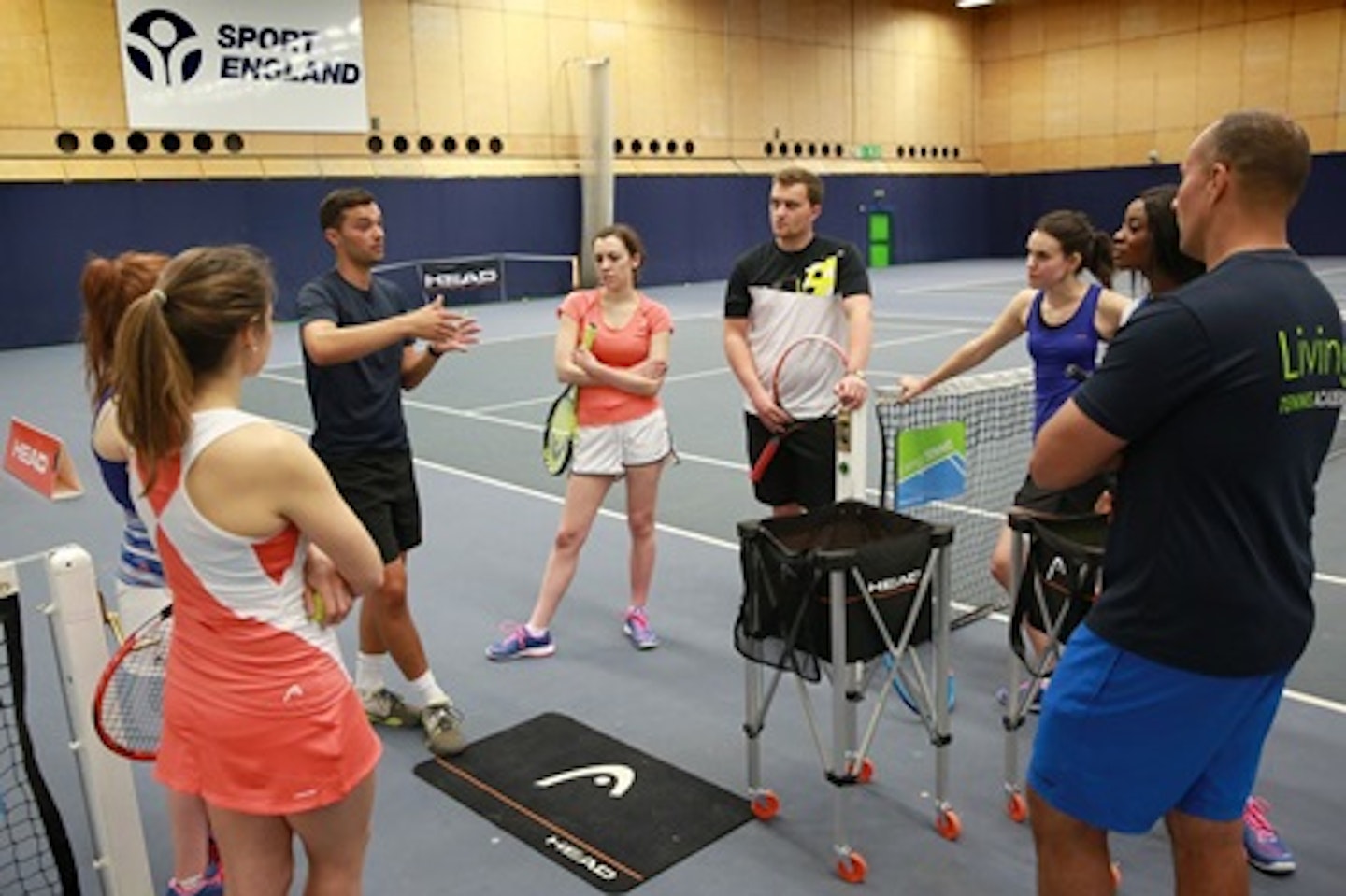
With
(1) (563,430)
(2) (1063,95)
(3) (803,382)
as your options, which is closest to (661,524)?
(1) (563,430)

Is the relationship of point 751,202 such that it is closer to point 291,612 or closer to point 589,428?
point 589,428

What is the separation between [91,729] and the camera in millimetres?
2902

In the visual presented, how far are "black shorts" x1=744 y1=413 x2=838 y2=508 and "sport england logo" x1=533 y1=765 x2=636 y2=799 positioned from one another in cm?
140

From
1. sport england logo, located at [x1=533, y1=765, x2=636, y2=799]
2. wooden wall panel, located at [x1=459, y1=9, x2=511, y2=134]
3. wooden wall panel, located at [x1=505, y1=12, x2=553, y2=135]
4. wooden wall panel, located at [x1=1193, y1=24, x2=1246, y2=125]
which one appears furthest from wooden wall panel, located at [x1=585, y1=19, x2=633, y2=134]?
sport england logo, located at [x1=533, y1=765, x2=636, y2=799]

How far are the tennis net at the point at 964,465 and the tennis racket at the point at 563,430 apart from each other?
1370 mm

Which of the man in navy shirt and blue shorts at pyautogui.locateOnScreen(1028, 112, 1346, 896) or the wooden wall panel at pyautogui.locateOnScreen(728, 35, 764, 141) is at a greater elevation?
the wooden wall panel at pyautogui.locateOnScreen(728, 35, 764, 141)

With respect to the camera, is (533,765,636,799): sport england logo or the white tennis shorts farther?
the white tennis shorts

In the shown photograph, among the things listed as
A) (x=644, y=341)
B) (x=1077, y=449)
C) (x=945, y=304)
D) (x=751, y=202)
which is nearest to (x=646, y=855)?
(x=1077, y=449)

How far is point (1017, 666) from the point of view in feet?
11.8

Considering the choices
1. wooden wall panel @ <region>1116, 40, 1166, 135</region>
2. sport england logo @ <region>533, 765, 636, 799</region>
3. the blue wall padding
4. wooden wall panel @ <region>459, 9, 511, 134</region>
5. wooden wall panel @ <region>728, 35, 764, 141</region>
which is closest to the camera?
sport england logo @ <region>533, 765, 636, 799</region>

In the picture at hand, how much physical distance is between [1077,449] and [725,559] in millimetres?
4258

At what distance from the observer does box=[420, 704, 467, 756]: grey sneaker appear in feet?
13.6

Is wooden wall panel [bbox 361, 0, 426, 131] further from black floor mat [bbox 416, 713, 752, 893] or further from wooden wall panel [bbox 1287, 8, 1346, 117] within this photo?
wooden wall panel [bbox 1287, 8, 1346, 117]

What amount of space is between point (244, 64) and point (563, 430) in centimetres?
1719
